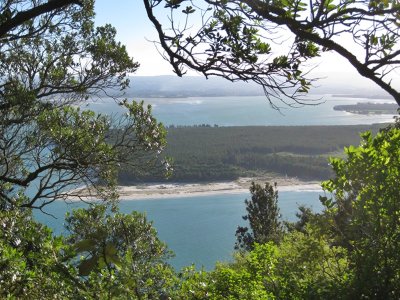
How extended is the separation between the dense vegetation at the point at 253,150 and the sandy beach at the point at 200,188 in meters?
2.01

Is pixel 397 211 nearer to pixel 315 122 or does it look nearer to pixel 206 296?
pixel 206 296

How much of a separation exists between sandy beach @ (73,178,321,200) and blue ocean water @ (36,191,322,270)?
260 cm

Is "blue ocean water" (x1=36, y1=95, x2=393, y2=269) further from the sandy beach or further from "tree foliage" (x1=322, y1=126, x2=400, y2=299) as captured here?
"tree foliage" (x1=322, y1=126, x2=400, y2=299)

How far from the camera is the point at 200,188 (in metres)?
77.6

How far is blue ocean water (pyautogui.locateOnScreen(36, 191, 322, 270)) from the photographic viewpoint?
43.8m

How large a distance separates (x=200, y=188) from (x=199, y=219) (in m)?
20.4

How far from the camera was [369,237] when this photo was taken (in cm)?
352

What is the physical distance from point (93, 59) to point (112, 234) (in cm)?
304

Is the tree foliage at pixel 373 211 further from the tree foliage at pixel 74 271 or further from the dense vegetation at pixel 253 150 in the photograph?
the dense vegetation at pixel 253 150

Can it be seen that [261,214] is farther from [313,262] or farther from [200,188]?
[200,188]

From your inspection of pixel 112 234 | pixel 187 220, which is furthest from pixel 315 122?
pixel 112 234

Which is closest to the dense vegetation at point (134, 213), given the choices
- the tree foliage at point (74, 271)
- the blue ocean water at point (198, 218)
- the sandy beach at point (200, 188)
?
the tree foliage at point (74, 271)

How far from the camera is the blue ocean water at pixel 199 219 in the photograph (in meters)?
43.8

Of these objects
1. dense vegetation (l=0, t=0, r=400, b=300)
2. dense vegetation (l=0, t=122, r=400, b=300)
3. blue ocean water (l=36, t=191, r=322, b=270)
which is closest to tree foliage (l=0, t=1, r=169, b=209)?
dense vegetation (l=0, t=0, r=400, b=300)
